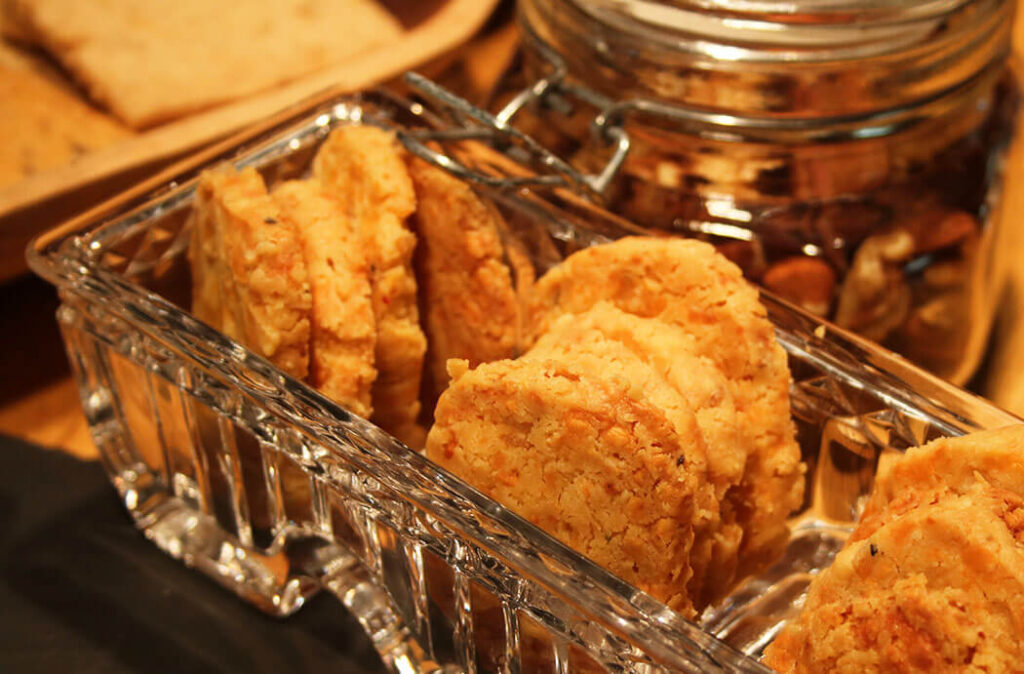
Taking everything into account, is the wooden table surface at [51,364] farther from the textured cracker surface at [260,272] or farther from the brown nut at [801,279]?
the textured cracker surface at [260,272]

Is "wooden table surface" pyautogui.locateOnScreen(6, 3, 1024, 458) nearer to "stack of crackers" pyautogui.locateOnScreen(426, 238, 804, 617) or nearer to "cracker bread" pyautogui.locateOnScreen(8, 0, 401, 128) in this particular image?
"cracker bread" pyautogui.locateOnScreen(8, 0, 401, 128)

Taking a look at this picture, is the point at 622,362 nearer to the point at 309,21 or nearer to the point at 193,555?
the point at 193,555

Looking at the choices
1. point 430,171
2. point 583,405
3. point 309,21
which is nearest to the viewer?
point 583,405

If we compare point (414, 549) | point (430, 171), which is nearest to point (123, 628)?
point (414, 549)

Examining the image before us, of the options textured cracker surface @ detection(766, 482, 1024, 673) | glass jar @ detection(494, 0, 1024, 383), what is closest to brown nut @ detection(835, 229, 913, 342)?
glass jar @ detection(494, 0, 1024, 383)

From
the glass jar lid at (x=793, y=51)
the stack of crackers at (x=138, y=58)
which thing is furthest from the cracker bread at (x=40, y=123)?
the glass jar lid at (x=793, y=51)
